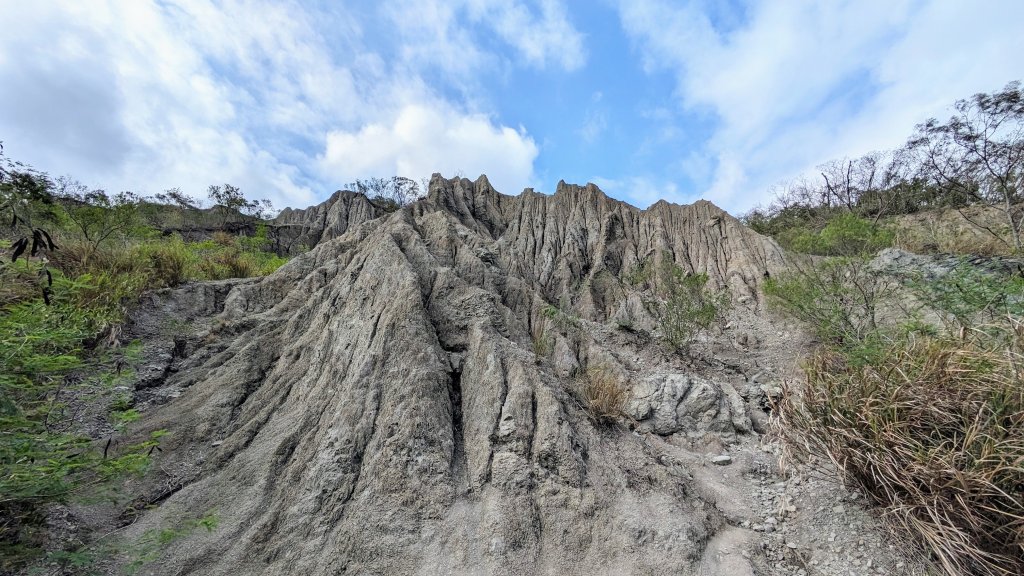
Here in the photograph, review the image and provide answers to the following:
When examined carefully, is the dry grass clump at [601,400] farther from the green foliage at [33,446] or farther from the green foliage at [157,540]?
the green foliage at [33,446]

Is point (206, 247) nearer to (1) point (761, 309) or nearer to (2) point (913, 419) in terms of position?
(2) point (913, 419)

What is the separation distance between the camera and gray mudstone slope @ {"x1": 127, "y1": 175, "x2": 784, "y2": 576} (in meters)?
5.07

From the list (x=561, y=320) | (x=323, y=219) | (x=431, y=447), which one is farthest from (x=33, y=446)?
(x=323, y=219)

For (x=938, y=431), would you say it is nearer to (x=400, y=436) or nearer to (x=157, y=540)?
(x=400, y=436)

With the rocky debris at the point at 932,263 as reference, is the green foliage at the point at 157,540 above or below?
below

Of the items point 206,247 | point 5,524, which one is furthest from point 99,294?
point 206,247

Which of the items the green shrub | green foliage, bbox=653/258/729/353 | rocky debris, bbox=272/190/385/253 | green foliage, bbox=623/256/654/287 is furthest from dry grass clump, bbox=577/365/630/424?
rocky debris, bbox=272/190/385/253

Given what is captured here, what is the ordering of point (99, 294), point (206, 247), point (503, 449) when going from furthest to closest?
point (206, 247) < point (99, 294) < point (503, 449)

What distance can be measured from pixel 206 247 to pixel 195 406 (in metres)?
12.9

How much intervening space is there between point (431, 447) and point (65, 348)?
6.27 meters

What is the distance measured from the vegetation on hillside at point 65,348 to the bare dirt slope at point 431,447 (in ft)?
2.41

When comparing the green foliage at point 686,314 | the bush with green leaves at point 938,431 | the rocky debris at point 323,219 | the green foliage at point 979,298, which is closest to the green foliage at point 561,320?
the green foliage at point 686,314

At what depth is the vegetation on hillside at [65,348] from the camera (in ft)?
11.3

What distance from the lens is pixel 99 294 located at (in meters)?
8.01
